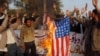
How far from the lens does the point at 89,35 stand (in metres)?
7.25

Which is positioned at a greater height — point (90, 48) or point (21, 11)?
point (21, 11)

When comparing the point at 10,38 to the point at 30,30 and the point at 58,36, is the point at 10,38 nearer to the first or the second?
the point at 30,30

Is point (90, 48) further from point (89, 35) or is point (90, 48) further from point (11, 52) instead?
point (11, 52)

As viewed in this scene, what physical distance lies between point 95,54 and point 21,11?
123 cm

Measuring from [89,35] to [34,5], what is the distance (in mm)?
898

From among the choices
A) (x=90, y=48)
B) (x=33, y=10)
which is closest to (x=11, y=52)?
(x=33, y=10)

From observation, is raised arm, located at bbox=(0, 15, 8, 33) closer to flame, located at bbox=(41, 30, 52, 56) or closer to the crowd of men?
the crowd of men

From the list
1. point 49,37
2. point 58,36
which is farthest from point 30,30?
point 58,36

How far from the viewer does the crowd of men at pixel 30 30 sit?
7.20 metres

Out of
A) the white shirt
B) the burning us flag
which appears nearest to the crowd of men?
the white shirt

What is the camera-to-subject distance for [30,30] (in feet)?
23.7

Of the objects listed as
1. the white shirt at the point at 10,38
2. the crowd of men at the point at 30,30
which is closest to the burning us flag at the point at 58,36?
the crowd of men at the point at 30,30

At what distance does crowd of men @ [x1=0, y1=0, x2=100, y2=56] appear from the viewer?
720 cm

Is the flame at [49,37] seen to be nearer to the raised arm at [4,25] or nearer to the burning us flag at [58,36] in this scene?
the burning us flag at [58,36]
